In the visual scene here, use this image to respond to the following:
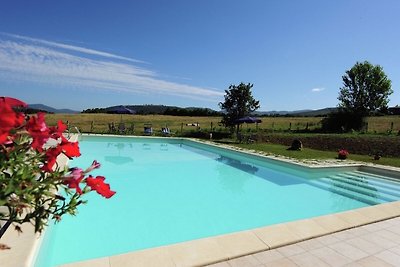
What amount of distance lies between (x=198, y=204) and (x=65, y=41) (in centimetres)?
1806

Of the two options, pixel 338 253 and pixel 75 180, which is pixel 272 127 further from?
pixel 75 180

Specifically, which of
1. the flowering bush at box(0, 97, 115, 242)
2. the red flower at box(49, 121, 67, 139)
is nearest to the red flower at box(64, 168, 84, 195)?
the flowering bush at box(0, 97, 115, 242)

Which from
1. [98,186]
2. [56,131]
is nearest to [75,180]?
[98,186]

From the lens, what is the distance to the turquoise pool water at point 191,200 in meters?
5.21

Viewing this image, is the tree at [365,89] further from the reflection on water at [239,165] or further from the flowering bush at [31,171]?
the flowering bush at [31,171]

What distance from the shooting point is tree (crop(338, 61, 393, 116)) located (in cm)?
2952

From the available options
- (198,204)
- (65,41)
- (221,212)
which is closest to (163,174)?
(198,204)

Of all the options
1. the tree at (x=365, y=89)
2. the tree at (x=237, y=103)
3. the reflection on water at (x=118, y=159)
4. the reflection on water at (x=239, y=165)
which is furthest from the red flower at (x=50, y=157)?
the tree at (x=365, y=89)

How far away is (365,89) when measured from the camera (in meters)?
29.7

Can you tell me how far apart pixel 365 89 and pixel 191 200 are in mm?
28685

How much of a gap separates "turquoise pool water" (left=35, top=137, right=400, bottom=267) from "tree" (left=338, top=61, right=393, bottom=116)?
2143cm

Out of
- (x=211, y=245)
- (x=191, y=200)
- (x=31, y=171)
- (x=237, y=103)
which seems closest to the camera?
(x=31, y=171)

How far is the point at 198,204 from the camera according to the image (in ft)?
23.9

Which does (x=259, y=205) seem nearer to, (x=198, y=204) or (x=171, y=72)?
(x=198, y=204)
